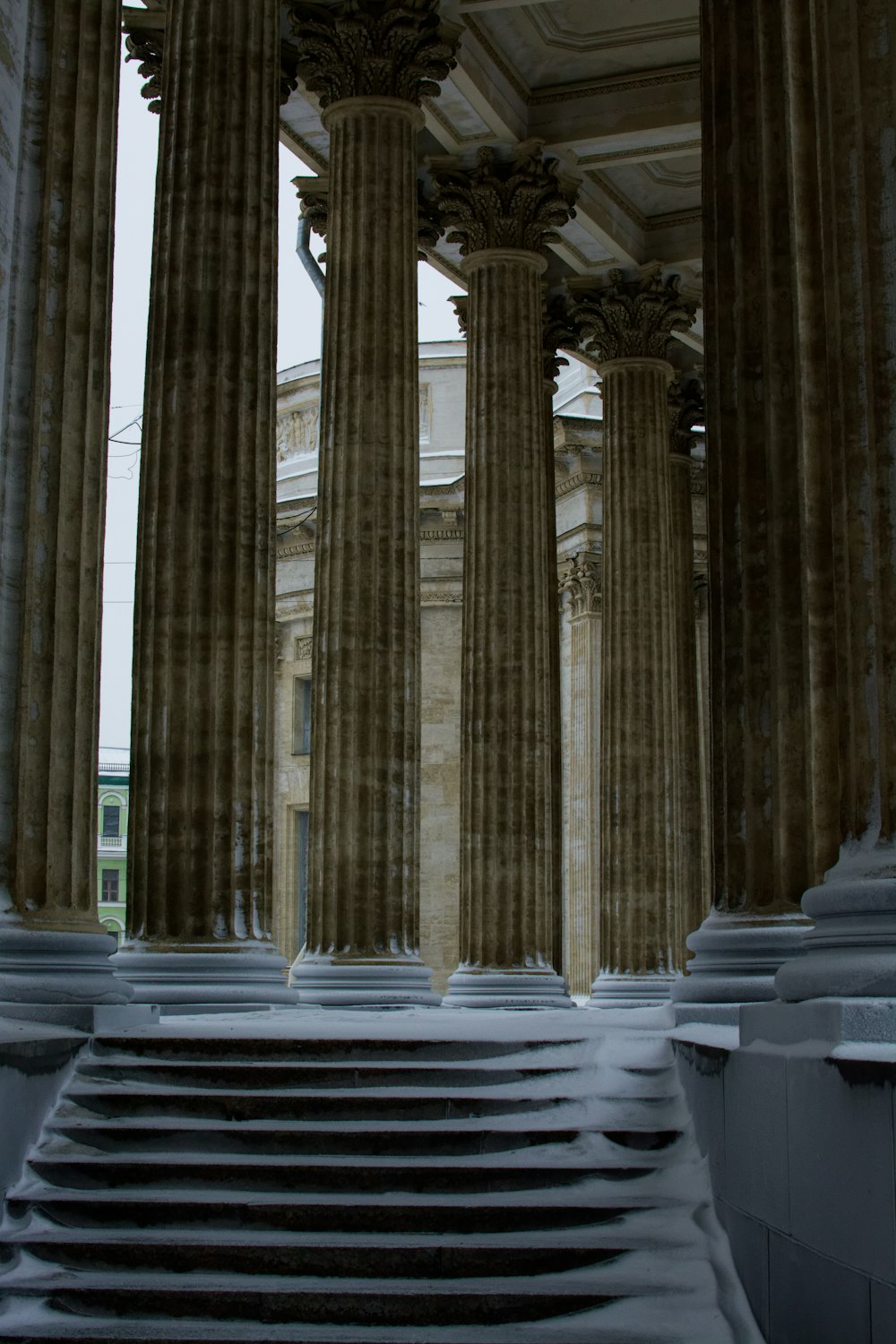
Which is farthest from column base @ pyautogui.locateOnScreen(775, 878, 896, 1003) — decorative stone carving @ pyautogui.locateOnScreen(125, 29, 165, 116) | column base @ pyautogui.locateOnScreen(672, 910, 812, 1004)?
decorative stone carving @ pyautogui.locateOnScreen(125, 29, 165, 116)

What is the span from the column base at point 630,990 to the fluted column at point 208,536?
20.9 meters

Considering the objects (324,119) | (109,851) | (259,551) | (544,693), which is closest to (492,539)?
(544,693)

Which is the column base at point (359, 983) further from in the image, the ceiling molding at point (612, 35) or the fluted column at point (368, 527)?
the ceiling molding at point (612, 35)

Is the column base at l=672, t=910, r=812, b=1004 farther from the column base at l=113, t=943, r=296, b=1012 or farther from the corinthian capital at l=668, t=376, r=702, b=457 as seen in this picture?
the corinthian capital at l=668, t=376, r=702, b=457

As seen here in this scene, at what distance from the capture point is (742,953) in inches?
648

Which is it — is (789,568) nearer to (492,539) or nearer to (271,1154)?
(271,1154)

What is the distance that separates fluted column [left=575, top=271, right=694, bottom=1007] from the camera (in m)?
46.5

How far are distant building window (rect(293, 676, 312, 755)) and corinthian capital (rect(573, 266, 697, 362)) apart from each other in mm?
27137

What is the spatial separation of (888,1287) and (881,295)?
6623mm

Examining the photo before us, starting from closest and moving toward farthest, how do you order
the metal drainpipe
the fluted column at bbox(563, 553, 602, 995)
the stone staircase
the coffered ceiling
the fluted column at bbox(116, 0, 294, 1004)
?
the stone staircase, the fluted column at bbox(116, 0, 294, 1004), the coffered ceiling, the fluted column at bbox(563, 553, 602, 995), the metal drainpipe

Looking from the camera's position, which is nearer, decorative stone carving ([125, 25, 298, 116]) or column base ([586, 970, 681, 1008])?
decorative stone carving ([125, 25, 298, 116])

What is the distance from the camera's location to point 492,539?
41.3 metres

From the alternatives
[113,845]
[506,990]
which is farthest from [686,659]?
[113,845]

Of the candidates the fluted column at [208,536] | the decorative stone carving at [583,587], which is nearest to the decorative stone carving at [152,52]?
the fluted column at [208,536]
